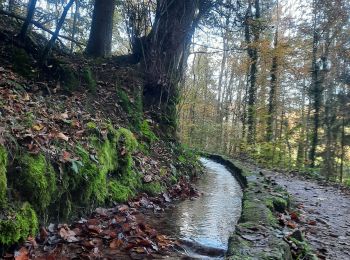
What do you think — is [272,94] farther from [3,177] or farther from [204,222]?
[3,177]

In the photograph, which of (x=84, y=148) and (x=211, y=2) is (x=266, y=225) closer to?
(x=84, y=148)

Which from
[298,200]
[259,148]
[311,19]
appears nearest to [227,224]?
[298,200]

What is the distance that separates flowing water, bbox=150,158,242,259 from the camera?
12.2ft

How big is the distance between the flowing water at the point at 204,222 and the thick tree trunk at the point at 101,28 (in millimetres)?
5034

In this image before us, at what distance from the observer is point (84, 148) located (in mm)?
4488

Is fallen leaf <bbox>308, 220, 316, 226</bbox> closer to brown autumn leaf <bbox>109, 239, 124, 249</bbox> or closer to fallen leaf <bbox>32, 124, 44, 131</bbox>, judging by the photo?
brown autumn leaf <bbox>109, 239, 124, 249</bbox>

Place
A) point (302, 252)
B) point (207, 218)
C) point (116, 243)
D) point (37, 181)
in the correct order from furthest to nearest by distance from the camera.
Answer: point (207, 218)
point (302, 252)
point (116, 243)
point (37, 181)

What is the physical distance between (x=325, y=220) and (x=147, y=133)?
3867 mm

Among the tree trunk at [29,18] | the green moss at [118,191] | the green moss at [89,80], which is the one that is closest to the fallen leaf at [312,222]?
the green moss at [118,191]

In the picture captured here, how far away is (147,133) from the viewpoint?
7332mm

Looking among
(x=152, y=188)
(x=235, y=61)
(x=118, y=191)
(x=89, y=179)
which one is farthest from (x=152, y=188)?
(x=235, y=61)

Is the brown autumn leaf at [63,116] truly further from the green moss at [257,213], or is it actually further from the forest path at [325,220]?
the forest path at [325,220]

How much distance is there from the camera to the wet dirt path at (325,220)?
432 cm

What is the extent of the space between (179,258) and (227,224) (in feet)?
5.04
